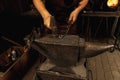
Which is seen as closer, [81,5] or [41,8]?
[41,8]

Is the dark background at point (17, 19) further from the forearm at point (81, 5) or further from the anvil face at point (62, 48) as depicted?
the anvil face at point (62, 48)

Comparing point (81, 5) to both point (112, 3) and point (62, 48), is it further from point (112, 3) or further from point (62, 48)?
point (112, 3)

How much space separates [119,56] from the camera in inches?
111

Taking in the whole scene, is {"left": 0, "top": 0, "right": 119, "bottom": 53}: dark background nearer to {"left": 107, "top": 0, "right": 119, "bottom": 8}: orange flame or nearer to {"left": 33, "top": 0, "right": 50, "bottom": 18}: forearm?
{"left": 107, "top": 0, "right": 119, "bottom": 8}: orange flame

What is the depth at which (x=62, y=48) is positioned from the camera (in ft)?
4.12

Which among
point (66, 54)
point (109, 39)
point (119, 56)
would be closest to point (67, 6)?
point (66, 54)

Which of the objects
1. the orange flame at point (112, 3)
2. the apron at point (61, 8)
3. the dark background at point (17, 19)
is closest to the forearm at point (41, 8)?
the apron at point (61, 8)

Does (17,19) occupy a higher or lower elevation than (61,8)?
lower

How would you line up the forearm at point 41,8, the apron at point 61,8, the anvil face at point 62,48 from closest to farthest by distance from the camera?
the anvil face at point 62,48, the forearm at point 41,8, the apron at point 61,8

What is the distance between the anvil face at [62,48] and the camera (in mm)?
1238

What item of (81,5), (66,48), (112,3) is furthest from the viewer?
(112,3)

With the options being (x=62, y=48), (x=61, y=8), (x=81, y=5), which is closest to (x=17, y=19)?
(x=61, y=8)

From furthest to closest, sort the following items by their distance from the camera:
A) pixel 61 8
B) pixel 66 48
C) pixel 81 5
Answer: pixel 61 8 < pixel 81 5 < pixel 66 48

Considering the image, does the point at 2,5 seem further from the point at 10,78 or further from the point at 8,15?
the point at 10,78
